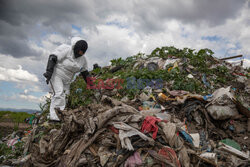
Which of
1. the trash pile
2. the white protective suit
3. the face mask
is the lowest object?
the trash pile

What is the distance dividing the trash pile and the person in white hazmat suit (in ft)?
1.52

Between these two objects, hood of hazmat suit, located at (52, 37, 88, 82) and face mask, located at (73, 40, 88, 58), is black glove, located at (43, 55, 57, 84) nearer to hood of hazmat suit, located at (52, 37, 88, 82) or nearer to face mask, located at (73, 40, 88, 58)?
hood of hazmat suit, located at (52, 37, 88, 82)

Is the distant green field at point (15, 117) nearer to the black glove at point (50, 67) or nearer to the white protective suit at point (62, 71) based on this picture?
the white protective suit at point (62, 71)

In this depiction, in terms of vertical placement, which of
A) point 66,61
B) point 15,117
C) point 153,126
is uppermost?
point 66,61

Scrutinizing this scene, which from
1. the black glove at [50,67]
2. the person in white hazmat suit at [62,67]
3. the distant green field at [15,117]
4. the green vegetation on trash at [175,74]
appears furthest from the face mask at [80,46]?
the distant green field at [15,117]

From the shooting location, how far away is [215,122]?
3.67 meters

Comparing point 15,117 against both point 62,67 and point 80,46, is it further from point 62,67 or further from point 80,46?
point 80,46

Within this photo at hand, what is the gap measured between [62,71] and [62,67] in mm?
98

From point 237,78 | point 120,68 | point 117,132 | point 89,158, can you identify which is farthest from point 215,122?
point 120,68

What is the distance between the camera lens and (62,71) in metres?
4.20

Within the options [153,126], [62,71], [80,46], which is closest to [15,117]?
[62,71]

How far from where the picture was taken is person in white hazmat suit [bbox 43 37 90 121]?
395 cm

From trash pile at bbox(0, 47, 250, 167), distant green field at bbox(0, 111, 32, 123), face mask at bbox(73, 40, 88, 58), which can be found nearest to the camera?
trash pile at bbox(0, 47, 250, 167)

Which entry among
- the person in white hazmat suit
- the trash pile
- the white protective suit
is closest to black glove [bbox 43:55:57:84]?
the person in white hazmat suit
